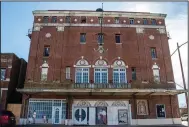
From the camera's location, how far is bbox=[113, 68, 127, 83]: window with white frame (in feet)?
69.9

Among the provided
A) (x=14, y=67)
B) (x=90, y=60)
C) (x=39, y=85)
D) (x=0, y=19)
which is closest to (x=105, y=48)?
(x=90, y=60)

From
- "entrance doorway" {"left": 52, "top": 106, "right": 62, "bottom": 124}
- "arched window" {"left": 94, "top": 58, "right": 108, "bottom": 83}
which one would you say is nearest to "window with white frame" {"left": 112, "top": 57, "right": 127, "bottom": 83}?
"arched window" {"left": 94, "top": 58, "right": 108, "bottom": 83}

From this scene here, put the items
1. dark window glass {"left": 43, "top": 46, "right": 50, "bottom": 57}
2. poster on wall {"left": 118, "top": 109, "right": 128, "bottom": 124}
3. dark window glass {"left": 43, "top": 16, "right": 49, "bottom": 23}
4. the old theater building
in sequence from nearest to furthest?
the old theater building < poster on wall {"left": 118, "top": 109, "right": 128, "bottom": 124} < dark window glass {"left": 43, "top": 46, "right": 50, "bottom": 57} < dark window glass {"left": 43, "top": 16, "right": 49, "bottom": 23}

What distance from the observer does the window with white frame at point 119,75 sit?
21319mm

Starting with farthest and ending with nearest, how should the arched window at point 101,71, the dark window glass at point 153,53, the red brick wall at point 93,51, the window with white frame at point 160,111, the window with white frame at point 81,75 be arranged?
the dark window glass at point 153,53 < the red brick wall at point 93,51 < the arched window at point 101,71 < the window with white frame at point 81,75 < the window with white frame at point 160,111

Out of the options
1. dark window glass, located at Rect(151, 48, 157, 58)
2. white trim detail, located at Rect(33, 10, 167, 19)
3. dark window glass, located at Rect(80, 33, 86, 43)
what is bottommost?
dark window glass, located at Rect(151, 48, 157, 58)

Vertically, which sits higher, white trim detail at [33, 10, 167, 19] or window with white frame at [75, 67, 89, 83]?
white trim detail at [33, 10, 167, 19]

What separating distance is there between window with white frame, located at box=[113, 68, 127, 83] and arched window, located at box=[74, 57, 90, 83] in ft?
9.18

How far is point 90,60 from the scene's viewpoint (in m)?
22.0

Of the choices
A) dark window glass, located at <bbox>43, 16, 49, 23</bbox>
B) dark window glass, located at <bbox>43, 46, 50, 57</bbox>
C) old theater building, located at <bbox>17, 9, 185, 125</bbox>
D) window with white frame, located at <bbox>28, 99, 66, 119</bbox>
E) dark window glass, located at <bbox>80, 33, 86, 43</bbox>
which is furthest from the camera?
dark window glass, located at <bbox>43, 16, 49, 23</bbox>

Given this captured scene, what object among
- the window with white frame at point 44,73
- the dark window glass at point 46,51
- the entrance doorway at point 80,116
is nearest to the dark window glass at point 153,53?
the entrance doorway at point 80,116

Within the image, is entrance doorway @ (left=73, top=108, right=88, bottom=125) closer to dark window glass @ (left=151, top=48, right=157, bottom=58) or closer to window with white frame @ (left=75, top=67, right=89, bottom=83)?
window with white frame @ (left=75, top=67, right=89, bottom=83)

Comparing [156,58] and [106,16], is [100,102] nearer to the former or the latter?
[156,58]

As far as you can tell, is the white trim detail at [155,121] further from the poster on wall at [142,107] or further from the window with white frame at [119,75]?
the window with white frame at [119,75]
